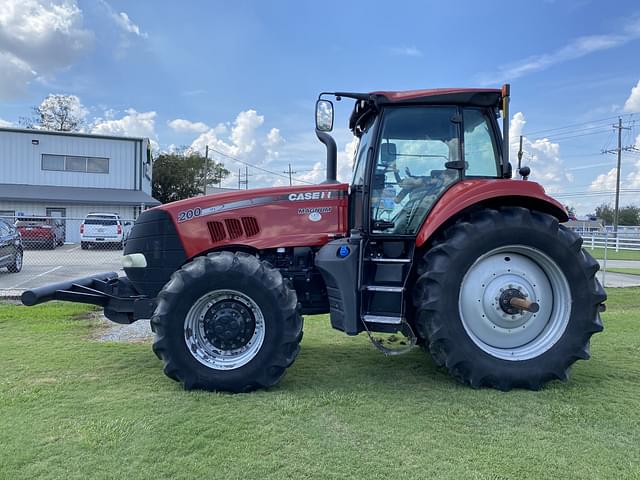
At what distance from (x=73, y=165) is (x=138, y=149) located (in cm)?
345

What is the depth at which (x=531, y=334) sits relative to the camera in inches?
164

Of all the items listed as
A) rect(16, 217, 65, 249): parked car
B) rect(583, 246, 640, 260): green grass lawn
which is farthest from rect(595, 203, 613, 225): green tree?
rect(16, 217, 65, 249): parked car

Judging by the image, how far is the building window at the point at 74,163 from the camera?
87.6 ft

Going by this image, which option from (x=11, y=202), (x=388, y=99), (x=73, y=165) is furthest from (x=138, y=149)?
(x=388, y=99)

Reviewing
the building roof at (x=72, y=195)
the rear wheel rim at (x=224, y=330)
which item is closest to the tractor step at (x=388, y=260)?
the rear wheel rim at (x=224, y=330)

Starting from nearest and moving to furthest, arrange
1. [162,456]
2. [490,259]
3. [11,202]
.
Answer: [162,456], [490,259], [11,202]

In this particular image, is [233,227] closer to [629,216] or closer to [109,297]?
[109,297]

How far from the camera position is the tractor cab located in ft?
13.7

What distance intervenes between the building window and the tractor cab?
2605 cm

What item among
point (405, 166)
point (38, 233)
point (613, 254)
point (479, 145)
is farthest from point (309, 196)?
point (613, 254)

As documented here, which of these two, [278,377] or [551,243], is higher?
[551,243]

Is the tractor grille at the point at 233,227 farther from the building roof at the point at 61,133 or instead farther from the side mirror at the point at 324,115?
the building roof at the point at 61,133

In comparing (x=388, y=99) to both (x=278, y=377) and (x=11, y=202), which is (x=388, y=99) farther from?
(x=11, y=202)

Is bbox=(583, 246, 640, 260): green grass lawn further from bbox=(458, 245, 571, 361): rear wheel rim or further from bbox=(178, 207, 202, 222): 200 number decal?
bbox=(178, 207, 202, 222): 200 number decal
